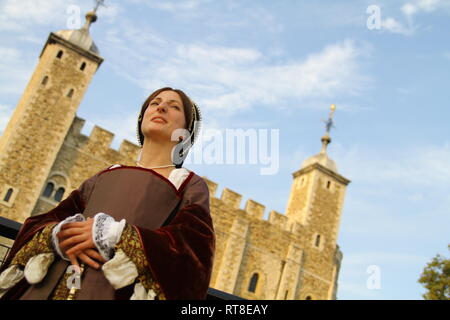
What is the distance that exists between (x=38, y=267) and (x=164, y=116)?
104 centimetres

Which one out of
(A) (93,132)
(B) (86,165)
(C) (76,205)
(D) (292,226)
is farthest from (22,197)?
(C) (76,205)

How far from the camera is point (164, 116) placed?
240cm

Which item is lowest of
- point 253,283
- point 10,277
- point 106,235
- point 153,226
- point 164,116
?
point 10,277

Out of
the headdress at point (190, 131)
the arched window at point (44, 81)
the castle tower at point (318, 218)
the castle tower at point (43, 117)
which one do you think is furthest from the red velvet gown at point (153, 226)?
the castle tower at point (318, 218)

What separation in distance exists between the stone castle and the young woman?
13122 millimetres

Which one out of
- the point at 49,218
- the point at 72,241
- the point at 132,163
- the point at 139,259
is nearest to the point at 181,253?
the point at 139,259

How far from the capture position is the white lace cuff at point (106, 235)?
1694 mm

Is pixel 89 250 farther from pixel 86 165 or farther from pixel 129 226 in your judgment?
pixel 86 165

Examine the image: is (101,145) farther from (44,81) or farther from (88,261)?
(88,261)

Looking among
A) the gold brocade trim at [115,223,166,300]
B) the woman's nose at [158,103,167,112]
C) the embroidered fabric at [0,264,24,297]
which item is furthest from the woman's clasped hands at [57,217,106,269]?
the woman's nose at [158,103,167,112]

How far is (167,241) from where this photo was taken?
177 centimetres

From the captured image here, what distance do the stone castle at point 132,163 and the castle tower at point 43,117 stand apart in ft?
0.10

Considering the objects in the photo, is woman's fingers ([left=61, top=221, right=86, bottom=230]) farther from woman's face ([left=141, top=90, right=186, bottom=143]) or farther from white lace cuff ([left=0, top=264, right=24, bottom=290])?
woman's face ([left=141, top=90, right=186, bottom=143])
